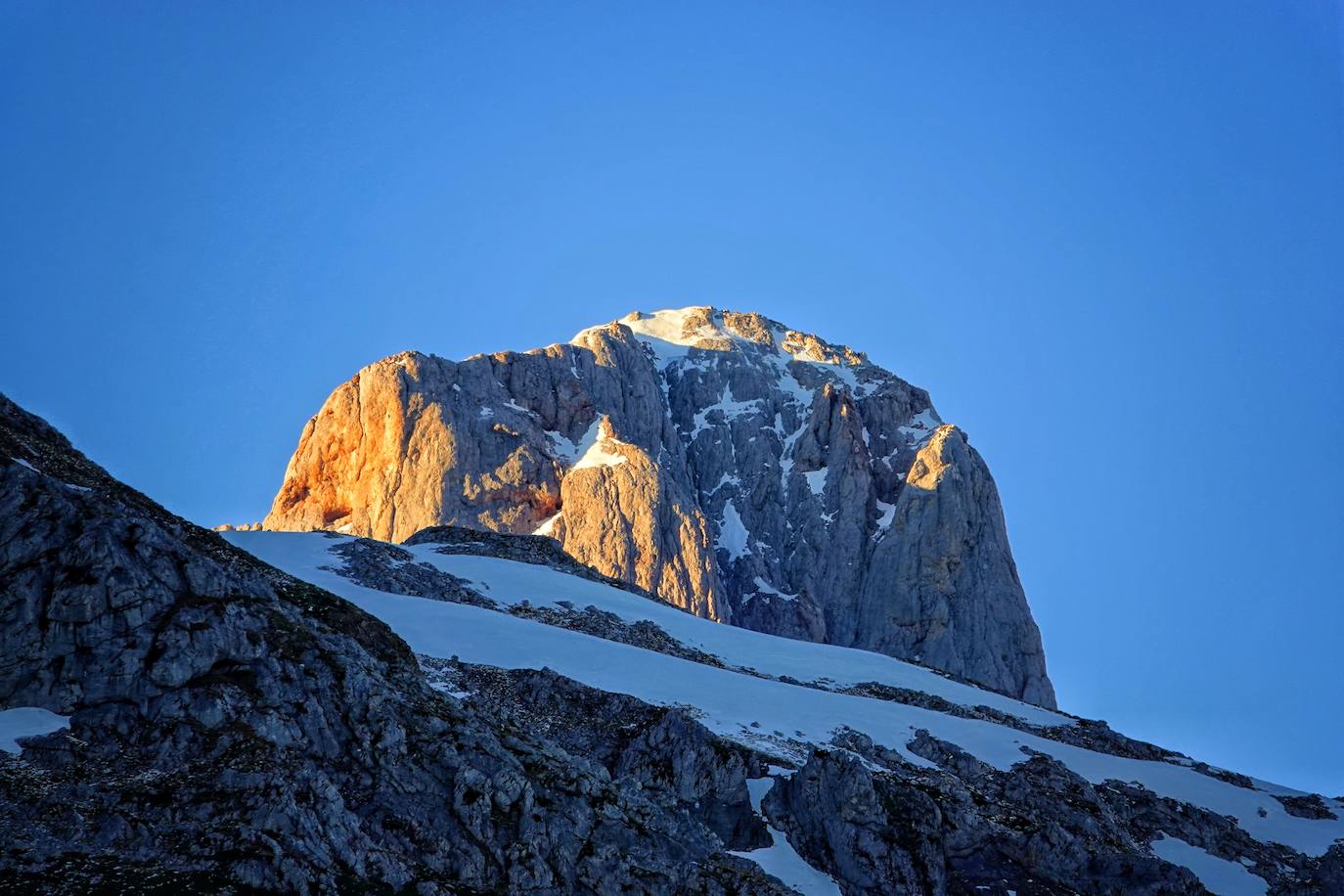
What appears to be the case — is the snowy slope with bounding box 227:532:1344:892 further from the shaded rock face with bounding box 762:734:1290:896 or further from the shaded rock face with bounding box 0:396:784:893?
the shaded rock face with bounding box 0:396:784:893

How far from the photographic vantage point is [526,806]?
38.8m

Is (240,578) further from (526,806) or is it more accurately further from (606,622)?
(606,622)

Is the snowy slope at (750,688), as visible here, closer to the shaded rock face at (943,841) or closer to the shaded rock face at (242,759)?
the shaded rock face at (943,841)

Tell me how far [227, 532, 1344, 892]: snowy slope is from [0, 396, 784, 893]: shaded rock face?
13.5 meters

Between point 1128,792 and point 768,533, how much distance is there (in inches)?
2980

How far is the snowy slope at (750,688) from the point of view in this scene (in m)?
57.8

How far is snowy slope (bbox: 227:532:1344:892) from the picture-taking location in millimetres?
57781

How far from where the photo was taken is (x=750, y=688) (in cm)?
6378

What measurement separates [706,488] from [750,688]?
78528 mm

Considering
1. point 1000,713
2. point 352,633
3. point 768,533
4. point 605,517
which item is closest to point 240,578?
point 352,633

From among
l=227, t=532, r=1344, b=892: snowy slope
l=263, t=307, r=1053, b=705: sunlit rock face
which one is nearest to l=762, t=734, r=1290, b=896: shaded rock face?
l=227, t=532, r=1344, b=892: snowy slope

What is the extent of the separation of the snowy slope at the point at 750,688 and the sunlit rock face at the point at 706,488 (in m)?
37.6

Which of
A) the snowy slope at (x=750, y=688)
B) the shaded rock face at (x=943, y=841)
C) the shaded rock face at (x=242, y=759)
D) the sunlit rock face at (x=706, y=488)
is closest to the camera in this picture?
the shaded rock face at (x=242, y=759)

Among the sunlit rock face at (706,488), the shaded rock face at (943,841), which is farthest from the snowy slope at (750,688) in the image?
the sunlit rock face at (706,488)
